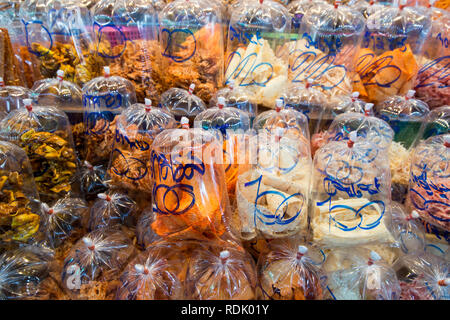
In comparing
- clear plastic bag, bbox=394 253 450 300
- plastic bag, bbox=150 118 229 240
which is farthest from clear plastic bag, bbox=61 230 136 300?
clear plastic bag, bbox=394 253 450 300

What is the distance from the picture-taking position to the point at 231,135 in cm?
133

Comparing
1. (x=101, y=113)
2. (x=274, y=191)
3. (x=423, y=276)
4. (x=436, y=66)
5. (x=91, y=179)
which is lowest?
(x=423, y=276)

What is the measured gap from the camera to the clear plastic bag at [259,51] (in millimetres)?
1812

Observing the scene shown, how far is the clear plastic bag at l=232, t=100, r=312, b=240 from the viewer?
1037 millimetres

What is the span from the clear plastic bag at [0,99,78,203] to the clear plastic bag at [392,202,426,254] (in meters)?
1.56

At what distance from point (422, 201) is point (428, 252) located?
23 cm

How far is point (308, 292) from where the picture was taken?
3.17ft

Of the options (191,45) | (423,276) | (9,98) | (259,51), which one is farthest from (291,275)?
(9,98)

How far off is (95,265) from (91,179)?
0.59 m

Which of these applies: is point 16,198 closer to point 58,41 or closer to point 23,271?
point 23,271

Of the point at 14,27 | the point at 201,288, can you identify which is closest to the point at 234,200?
the point at 201,288

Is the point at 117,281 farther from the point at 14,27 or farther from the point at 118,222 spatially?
the point at 14,27

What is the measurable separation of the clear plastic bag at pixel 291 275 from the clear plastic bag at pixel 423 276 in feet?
1.21

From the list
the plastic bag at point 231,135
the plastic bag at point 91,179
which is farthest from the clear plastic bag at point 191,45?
the plastic bag at point 91,179
